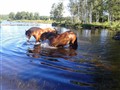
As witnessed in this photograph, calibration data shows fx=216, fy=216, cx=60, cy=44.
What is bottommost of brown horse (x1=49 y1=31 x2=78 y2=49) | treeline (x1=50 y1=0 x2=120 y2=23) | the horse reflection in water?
the horse reflection in water

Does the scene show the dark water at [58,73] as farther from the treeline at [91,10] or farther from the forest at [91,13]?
the treeline at [91,10]

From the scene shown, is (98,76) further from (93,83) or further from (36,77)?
(36,77)

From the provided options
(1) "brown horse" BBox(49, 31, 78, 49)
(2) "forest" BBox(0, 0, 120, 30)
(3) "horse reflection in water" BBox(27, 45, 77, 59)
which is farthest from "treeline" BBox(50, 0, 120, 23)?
(3) "horse reflection in water" BBox(27, 45, 77, 59)

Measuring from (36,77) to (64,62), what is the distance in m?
3.42

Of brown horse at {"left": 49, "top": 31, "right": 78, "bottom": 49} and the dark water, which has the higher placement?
brown horse at {"left": 49, "top": 31, "right": 78, "bottom": 49}

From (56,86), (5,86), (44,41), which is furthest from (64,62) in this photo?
(44,41)

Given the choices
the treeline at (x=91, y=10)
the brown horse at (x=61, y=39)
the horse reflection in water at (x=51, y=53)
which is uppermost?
the treeline at (x=91, y=10)

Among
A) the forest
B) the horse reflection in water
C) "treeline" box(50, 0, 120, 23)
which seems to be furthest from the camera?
"treeline" box(50, 0, 120, 23)

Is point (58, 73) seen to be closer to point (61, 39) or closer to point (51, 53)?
point (51, 53)

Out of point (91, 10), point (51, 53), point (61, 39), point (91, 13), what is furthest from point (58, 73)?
point (91, 13)

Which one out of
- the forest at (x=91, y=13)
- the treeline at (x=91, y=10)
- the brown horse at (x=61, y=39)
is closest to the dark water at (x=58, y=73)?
the brown horse at (x=61, y=39)

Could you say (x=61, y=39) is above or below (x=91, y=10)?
below

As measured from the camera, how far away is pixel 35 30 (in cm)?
2086

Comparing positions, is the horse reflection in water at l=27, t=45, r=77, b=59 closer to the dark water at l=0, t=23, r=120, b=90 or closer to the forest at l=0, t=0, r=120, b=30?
the dark water at l=0, t=23, r=120, b=90
